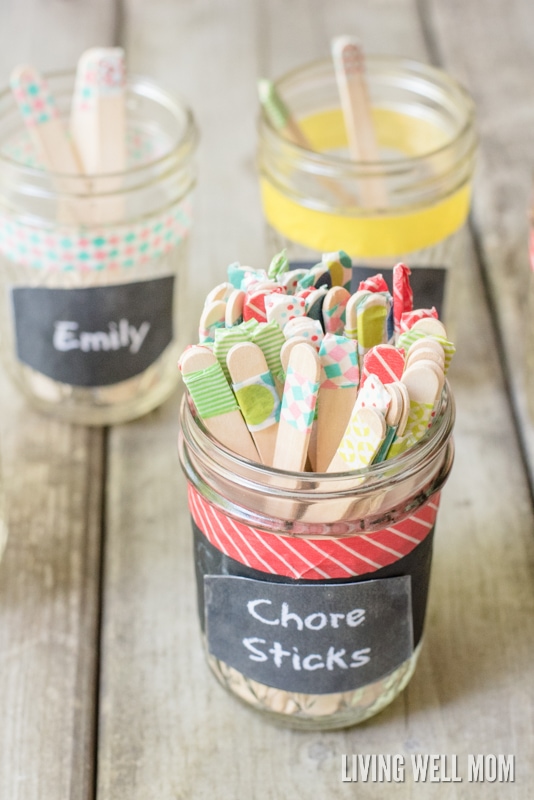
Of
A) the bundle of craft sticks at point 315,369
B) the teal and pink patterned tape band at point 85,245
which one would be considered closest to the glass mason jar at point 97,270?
the teal and pink patterned tape band at point 85,245

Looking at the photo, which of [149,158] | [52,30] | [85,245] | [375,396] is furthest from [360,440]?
[52,30]

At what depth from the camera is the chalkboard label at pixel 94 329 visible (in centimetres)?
66

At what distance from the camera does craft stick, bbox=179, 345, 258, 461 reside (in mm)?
414

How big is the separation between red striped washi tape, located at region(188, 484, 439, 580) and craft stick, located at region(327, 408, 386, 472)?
4cm


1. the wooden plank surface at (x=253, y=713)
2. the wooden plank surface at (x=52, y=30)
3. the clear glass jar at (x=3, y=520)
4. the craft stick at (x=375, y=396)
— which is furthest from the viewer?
the wooden plank surface at (x=52, y=30)

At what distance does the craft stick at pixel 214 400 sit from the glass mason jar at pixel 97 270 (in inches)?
9.5

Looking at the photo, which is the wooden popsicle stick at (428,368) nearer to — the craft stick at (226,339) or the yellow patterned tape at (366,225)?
the craft stick at (226,339)

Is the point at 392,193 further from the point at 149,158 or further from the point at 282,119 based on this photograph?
the point at 149,158

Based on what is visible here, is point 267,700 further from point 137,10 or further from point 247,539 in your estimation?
point 137,10

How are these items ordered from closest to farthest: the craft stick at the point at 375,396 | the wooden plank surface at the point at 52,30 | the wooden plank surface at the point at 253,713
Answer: the craft stick at the point at 375,396 < the wooden plank surface at the point at 253,713 < the wooden plank surface at the point at 52,30

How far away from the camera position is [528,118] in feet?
3.07

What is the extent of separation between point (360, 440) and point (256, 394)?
0.17 feet

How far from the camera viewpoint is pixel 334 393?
436 millimetres

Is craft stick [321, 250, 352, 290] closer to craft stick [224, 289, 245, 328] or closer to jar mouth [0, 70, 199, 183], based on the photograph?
craft stick [224, 289, 245, 328]
